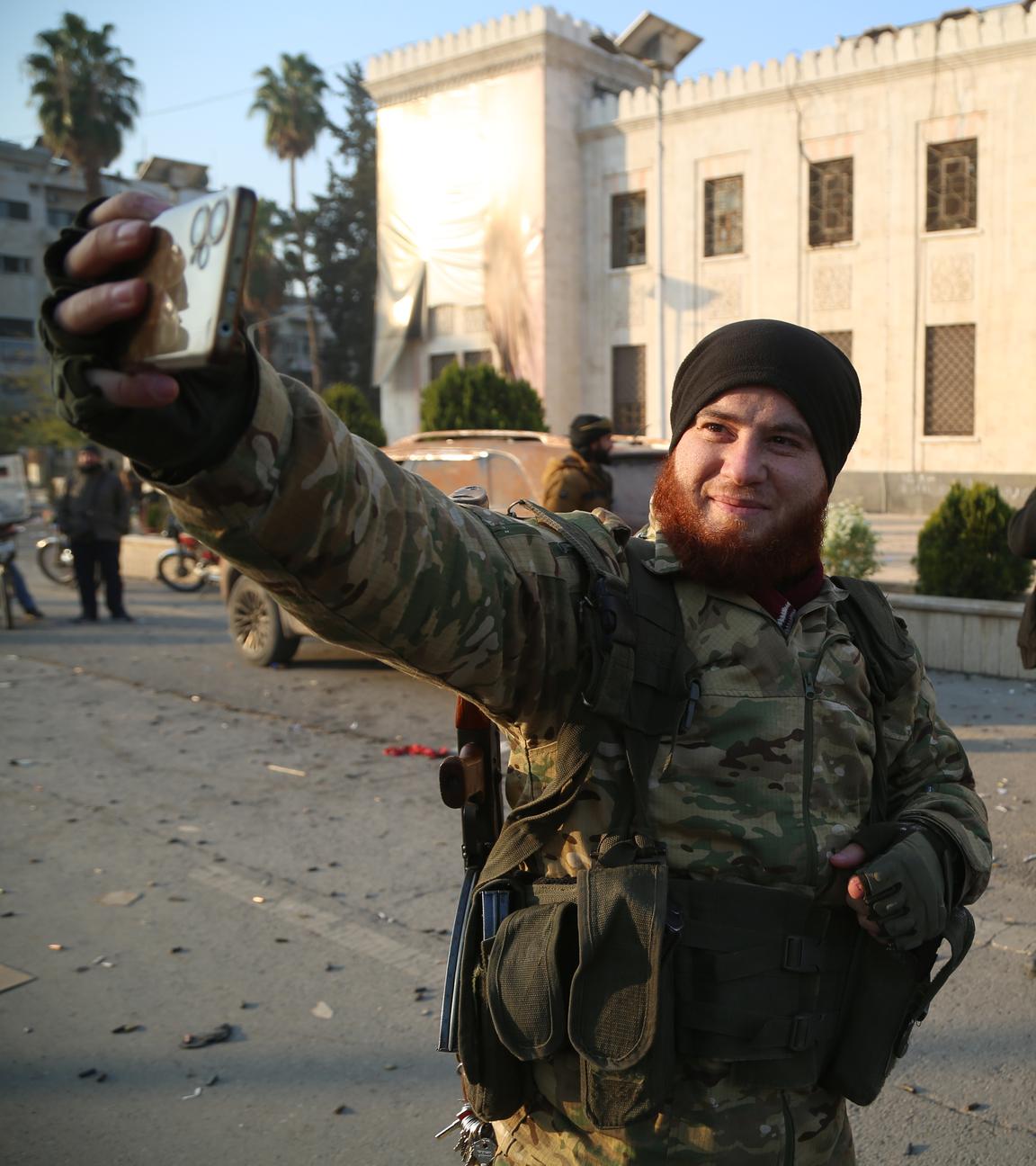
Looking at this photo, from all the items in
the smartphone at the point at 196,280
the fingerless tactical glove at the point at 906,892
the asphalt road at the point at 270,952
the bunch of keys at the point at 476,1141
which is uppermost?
the smartphone at the point at 196,280

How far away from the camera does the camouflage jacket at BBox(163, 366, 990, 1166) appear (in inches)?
48.9

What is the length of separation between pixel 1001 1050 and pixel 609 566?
8.73 feet

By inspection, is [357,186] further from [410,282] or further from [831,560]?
[831,560]

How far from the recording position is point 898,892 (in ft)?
5.10

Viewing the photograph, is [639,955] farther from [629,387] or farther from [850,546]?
[629,387]

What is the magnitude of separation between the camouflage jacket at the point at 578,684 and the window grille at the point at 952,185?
23594mm

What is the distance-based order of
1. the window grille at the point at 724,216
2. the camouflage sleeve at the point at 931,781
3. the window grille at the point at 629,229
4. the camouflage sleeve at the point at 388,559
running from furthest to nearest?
the window grille at the point at 629,229 → the window grille at the point at 724,216 → the camouflage sleeve at the point at 931,781 → the camouflage sleeve at the point at 388,559

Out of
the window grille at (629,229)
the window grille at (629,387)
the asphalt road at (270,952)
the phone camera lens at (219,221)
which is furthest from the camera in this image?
the window grille at (629,387)

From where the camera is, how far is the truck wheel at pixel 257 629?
927 centimetres

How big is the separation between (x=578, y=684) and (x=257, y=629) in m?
8.32

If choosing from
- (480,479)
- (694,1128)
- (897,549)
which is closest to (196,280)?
(694,1128)

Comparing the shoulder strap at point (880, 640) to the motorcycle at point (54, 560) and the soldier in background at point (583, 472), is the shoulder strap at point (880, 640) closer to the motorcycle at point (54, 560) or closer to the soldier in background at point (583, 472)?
the soldier in background at point (583, 472)

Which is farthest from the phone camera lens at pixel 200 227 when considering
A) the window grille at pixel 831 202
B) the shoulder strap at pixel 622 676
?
the window grille at pixel 831 202

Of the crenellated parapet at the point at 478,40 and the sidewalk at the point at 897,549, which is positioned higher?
the crenellated parapet at the point at 478,40
